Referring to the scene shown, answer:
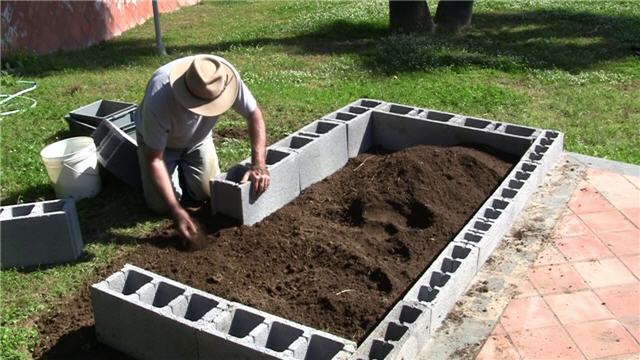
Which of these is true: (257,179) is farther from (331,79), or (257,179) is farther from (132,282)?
(331,79)

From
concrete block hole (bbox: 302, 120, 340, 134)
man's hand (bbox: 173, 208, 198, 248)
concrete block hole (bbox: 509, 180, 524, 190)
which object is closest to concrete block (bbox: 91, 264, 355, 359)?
man's hand (bbox: 173, 208, 198, 248)

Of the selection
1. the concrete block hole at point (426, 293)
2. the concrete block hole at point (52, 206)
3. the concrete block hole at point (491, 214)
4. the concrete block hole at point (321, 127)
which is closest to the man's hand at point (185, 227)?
the concrete block hole at point (52, 206)

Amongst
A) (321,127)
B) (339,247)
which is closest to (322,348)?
(339,247)

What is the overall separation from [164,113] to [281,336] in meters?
1.87

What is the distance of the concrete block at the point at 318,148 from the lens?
5.43 meters

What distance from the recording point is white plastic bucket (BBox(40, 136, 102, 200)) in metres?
5.33

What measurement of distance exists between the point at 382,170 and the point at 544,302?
1.80 meters

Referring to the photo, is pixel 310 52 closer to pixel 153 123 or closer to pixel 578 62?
pixel 578 62

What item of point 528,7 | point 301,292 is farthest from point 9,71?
point 528,7

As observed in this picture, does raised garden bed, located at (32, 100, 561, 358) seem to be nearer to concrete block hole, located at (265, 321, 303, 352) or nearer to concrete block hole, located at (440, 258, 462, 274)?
concrete block hole, located at (440, 258, 462, 274)

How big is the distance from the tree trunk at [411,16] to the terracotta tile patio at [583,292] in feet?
20.9

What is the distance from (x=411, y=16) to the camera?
436 inches

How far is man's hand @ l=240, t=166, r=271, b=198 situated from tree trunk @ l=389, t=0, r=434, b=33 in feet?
22.8

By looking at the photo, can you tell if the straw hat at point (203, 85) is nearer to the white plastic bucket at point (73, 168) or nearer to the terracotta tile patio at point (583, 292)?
the white plastic bucket at point (73, 168)
